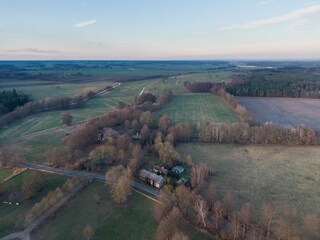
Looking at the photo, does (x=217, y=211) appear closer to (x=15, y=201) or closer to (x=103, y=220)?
(x=103, y=220)

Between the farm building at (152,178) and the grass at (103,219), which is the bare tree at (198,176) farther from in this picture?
the grass at (103,219)

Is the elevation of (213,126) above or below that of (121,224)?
above

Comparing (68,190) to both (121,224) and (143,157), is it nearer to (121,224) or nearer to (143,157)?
(121,224)

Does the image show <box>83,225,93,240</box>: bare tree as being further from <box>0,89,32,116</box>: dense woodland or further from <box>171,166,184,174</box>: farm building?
<box>0,89,32,116</box>: dense woodland

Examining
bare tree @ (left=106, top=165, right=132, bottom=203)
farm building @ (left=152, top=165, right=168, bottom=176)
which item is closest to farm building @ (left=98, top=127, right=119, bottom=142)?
farm building @ (left=152, top=165, right=168, bottom=176)

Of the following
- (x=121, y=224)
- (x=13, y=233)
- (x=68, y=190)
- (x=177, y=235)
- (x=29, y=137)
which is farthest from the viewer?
(x=29, y=137)

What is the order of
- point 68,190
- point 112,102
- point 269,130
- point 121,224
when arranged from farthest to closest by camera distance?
1. point 112,102
2. point 269,130
3. point 68,190
4. point 121,224

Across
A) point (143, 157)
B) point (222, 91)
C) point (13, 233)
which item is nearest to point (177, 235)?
point (13, 233)

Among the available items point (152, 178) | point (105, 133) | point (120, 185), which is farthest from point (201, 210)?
point (105, 133)

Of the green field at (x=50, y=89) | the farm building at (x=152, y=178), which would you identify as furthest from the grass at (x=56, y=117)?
the farm building at (x=152, y=178)
